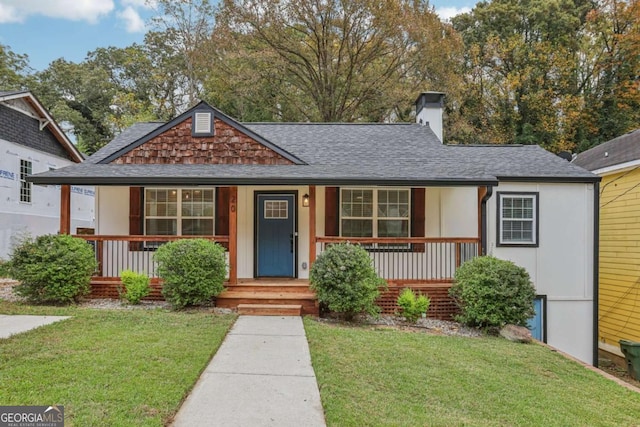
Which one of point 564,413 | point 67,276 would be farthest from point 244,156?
point 564,413

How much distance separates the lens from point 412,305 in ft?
23.1

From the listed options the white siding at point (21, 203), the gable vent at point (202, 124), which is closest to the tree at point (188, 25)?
the white siding at point (21, 203)

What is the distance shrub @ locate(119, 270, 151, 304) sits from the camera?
7332 millimetres

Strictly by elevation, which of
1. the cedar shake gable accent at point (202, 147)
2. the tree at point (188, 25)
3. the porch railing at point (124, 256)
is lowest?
the porch railing at point (124, 256)

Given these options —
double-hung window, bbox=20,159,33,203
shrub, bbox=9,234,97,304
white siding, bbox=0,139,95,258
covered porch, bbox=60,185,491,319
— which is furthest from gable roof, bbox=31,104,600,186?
double-hung window, bbox=20,159,33,203

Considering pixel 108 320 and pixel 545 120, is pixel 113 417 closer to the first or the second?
pixel 108 320

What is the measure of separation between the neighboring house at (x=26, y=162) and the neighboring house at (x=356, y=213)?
20.4 ft

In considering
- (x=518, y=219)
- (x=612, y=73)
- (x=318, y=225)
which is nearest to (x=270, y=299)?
(x=318, y=225)

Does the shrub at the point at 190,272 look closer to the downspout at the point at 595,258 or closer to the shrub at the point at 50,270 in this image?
the shrub at the point at 50,270

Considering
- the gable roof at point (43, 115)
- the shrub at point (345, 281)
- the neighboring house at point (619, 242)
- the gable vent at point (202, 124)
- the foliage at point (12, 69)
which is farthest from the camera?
the foliage at point (12, 69)

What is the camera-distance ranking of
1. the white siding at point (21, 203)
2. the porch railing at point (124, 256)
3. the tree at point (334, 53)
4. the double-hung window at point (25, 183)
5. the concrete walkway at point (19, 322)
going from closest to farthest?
1. the concrete walkway at point (19, 322)
2. the porch railing at point (124, 256)
3. the white siding at point (21, 203)
4. the double-hung window at point (25, 183)
5. the tree at point (334, 53)

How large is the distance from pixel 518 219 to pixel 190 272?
6802 mm

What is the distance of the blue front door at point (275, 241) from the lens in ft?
29.2

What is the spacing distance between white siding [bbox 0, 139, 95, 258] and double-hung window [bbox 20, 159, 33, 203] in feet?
0.41
